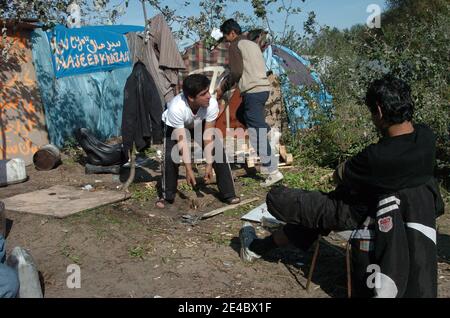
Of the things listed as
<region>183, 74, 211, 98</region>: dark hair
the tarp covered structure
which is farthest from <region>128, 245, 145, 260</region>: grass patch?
the tarp covered structure

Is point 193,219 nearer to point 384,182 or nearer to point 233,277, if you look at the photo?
point 233,277

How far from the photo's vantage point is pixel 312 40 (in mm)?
9953

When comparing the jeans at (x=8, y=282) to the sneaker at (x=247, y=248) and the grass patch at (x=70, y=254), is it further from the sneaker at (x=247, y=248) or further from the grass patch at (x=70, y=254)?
the sneaker at (x=247, y=248)

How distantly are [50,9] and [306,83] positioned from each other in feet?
15.0

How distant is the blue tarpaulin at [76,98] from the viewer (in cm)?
854

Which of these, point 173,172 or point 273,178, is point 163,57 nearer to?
point 273,178

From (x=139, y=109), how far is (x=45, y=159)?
2219 mm

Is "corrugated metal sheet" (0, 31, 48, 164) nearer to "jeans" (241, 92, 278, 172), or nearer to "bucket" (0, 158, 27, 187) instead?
"bucket" (0, 158, 27, 187)

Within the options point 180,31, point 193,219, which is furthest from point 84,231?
point 180,31

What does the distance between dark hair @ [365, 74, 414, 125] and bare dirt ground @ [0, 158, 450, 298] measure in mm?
1398

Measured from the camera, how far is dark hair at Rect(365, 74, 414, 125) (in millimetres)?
3332

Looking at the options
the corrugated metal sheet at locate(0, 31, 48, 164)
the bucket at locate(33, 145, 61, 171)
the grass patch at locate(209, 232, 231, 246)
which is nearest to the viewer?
the grass patch at locate(209, 232, 231, 246)

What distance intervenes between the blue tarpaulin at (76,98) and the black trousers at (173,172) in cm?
369

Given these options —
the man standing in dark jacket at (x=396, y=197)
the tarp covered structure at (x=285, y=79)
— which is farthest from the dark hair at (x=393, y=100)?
the tarp covered structure at (x=285, y=79)
